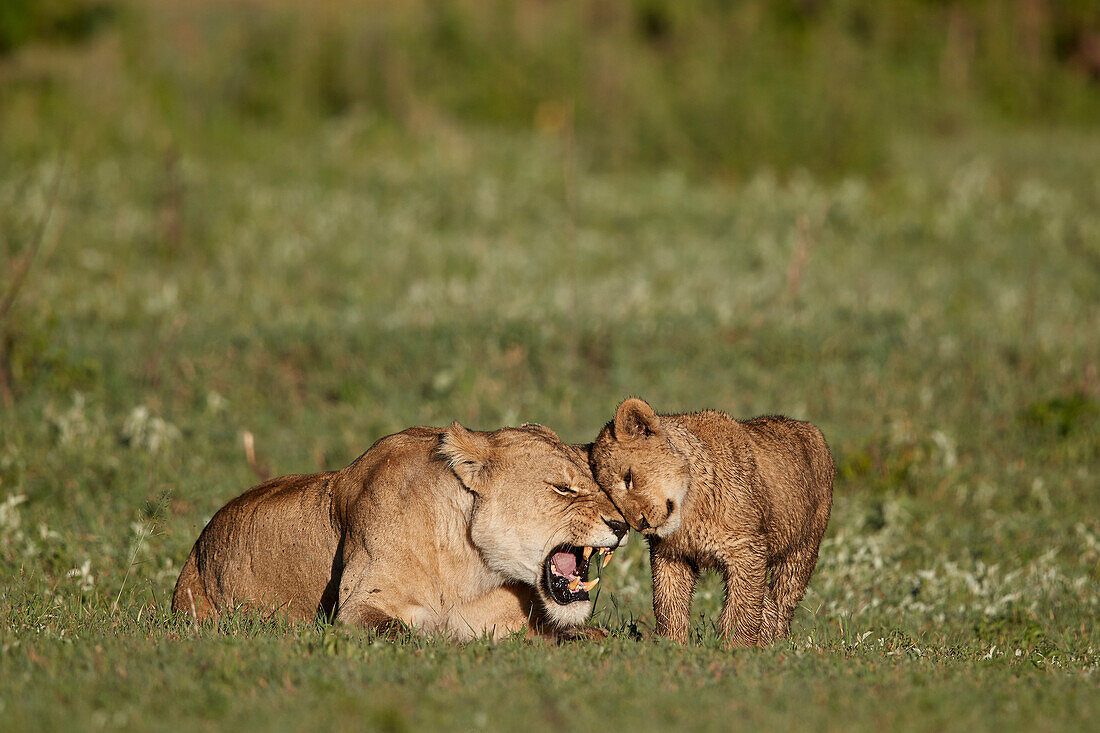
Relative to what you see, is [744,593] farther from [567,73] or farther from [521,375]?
[567,73]

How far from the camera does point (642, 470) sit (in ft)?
18.7

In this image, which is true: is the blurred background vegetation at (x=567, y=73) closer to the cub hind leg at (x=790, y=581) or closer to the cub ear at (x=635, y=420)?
the cub hind leg at (x=790, y=581)

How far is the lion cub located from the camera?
5.72 meters

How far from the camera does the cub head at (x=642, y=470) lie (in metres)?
5.64

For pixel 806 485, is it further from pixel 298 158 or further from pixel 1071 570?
pixel 298 158

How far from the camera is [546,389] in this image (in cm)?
1109

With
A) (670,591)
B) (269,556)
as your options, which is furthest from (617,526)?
(269,556)

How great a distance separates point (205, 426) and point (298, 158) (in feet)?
31.6

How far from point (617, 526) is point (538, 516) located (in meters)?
0.36

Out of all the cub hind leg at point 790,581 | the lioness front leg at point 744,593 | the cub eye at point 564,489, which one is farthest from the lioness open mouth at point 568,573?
the cub hind leg at point 790,581

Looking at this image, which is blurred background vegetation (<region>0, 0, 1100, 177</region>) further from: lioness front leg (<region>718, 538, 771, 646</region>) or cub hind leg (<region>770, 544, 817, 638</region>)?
lioness front leg (<region>718, 538, 771, 646</region>)

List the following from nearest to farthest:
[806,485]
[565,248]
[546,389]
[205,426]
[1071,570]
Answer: [806,485], [1071,570], [205,426], [546,389], [565,248]

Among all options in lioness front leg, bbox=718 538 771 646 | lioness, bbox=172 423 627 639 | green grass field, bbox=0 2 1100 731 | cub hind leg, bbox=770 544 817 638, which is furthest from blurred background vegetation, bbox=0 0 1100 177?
lioness, bbox=172 423 627 639

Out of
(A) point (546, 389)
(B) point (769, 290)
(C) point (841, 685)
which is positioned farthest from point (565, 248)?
(C) point (841, 685)
